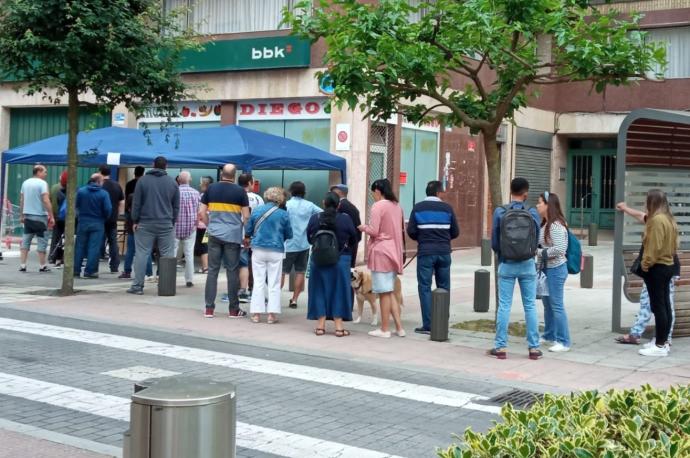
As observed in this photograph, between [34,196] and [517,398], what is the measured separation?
11.4m

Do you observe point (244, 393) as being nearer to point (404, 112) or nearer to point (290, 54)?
point (404, 112)

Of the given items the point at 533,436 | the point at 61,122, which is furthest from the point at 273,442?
the point at 61,122

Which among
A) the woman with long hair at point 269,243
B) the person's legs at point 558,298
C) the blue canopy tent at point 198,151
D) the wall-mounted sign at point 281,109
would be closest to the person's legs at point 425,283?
the person's legs at point 558,298

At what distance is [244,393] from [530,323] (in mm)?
3399

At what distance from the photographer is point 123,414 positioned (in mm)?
6535

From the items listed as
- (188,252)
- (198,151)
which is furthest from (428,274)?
(198,151)

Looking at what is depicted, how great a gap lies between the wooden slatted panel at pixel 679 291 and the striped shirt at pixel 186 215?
7.07 meters

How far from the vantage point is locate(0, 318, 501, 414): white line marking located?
7469 millimetres

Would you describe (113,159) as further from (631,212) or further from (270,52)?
(631,212)

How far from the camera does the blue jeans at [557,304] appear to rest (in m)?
9.70

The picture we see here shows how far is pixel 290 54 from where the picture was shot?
66.6 ft

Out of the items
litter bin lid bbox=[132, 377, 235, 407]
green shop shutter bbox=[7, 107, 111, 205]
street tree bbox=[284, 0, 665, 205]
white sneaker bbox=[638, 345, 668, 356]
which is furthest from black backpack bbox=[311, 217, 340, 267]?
green shop shutter bbox=[7, 107, 111, 205]

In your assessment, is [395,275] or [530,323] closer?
[530,323]

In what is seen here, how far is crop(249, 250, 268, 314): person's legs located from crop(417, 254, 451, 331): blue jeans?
1957mm
